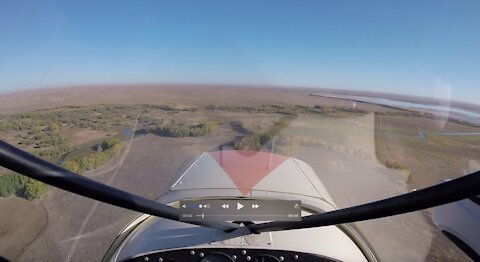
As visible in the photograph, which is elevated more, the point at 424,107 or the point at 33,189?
the point at 424,107

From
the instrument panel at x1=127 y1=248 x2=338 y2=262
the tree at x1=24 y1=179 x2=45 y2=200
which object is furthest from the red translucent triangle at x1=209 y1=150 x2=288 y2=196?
the tree at x1=24 y1=179 x2=45 y2=200

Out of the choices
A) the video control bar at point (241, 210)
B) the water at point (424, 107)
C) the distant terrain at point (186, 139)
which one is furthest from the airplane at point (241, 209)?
the water at point (424, 107)

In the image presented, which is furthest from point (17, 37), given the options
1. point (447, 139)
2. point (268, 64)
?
point (447, 139)

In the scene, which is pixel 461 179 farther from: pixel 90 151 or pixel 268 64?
pixel 90 151

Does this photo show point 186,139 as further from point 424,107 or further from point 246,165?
point 424,107

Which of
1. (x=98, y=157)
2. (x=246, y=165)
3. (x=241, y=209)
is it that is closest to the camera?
(x=241, y=209)

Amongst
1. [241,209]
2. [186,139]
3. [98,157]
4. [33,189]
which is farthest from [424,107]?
[33,189]
